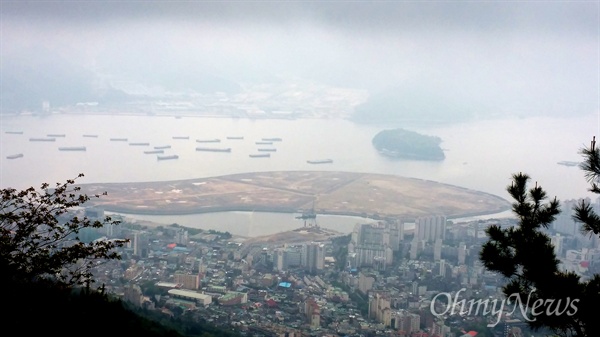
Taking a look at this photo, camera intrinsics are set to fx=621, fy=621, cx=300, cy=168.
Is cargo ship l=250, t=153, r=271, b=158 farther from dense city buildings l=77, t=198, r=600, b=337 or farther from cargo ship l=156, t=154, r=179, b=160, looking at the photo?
dense city buildings l=77, t=198, r=600, b=337

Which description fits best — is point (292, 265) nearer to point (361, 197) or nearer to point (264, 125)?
point (361, 197)

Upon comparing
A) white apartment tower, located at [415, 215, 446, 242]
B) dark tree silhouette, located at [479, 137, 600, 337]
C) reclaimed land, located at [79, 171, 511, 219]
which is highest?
dark tree silhouette, located at [479, 137, 600, 337]

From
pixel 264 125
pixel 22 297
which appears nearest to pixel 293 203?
pixel 264 125

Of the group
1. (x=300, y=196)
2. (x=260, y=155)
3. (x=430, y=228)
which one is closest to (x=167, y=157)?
(x=260, y=155)

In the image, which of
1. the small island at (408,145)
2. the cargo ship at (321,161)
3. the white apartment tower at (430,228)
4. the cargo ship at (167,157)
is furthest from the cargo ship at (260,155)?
the white apartment tower at (430,228)

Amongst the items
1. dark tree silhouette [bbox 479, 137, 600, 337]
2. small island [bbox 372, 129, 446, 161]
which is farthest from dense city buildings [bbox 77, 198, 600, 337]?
small island [bbox 372, 129, 446, 161]
